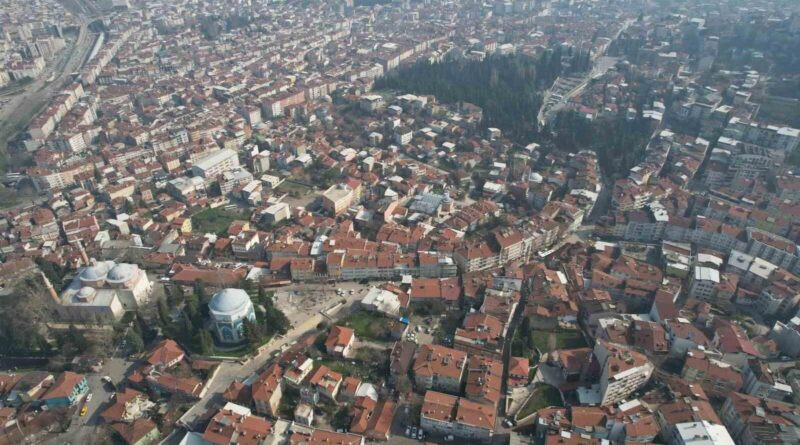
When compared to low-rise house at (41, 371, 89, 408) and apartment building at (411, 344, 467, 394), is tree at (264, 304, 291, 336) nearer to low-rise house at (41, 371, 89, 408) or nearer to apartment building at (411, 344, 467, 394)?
apartment building at (411, 344, 467, 394)

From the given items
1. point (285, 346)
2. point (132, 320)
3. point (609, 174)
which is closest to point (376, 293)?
point (285, 346)

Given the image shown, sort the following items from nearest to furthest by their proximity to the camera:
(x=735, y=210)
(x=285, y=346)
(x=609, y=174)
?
(x=285, y=346) → (x=735, y=210) → (x=609, y=174)

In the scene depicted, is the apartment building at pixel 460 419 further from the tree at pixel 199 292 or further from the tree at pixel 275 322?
Result: the tree at pixel 199 292

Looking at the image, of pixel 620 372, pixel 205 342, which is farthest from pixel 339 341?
pixel 620 372

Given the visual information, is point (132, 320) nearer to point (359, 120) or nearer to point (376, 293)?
point (376, 293)

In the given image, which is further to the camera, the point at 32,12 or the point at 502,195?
the point at 32,12
